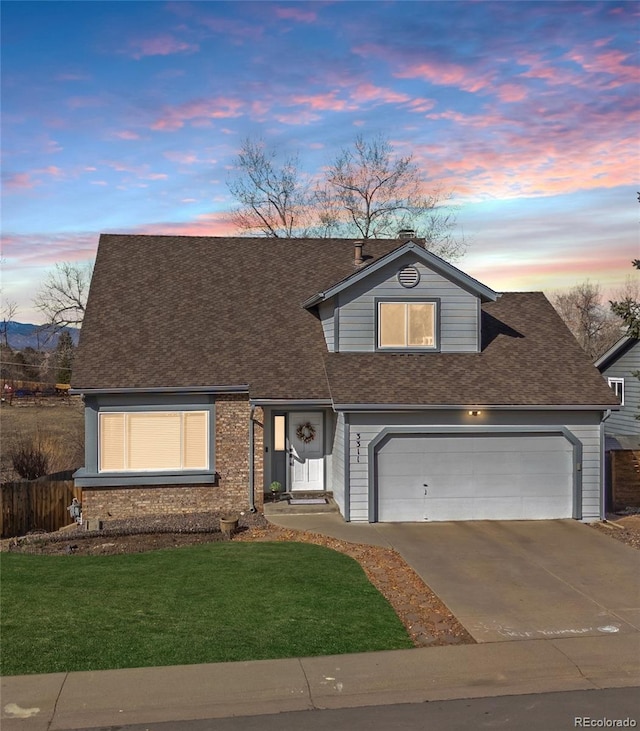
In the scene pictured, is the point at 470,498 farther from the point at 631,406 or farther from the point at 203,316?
the point at 631,406

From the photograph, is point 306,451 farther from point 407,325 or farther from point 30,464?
point 30,464

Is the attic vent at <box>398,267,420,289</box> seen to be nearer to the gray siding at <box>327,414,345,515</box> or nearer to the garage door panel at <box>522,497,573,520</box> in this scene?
the gray siding at <box>327,414,345,515</box>

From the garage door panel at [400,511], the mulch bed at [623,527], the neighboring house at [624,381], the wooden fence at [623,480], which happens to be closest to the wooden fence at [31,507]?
the garage door panel at [400,511]

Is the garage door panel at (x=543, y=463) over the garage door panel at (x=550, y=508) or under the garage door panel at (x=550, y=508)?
over

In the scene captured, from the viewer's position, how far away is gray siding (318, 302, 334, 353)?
19500mm

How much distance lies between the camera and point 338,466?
60.0ft

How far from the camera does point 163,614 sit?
10875 mm

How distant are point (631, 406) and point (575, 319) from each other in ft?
199

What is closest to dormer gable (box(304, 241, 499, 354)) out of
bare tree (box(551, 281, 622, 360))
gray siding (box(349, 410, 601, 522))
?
gray siding (box(349, 410, 601, 522))

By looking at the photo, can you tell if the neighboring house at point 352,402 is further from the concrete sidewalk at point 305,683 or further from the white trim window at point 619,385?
the white trim window at point 619,385

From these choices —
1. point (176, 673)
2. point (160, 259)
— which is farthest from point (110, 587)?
point (160, 259)

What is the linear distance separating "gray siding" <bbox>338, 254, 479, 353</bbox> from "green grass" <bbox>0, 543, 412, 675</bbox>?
6361 millimetres

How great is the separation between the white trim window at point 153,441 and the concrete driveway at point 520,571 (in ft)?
10.3

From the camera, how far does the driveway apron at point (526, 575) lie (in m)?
10.8
